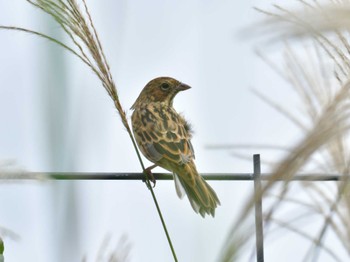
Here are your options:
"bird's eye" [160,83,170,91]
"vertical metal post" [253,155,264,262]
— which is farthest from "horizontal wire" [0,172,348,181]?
"bird's eye" [160,83,170,91]

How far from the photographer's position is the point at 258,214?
1.49 metres

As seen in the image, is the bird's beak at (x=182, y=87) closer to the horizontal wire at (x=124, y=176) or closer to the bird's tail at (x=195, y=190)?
the horizontal wire at (x=124, y=176)

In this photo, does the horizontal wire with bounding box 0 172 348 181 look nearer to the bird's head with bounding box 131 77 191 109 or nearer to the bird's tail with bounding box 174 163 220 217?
the bird's tail with bounding box 174 163 220 217

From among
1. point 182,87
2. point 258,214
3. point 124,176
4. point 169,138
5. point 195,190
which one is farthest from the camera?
point 182,87

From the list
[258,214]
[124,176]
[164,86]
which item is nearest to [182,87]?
[164,86]

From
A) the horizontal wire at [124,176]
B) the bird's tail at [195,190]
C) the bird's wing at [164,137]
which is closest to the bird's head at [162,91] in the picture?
the bird's wing at [164,137]

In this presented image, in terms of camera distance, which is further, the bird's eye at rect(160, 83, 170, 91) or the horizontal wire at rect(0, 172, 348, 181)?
the bird's eye at rect(160, 83, 170, 91)

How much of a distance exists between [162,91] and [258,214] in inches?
111

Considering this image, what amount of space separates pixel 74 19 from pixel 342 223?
0.65m

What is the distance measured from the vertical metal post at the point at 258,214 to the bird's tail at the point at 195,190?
854mm

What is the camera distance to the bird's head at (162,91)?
4230 mm

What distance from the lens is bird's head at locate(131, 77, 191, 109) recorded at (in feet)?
13.9

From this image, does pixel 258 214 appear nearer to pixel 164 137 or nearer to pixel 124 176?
pixel 124 176

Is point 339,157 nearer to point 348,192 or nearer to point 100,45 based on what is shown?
point 348,192
